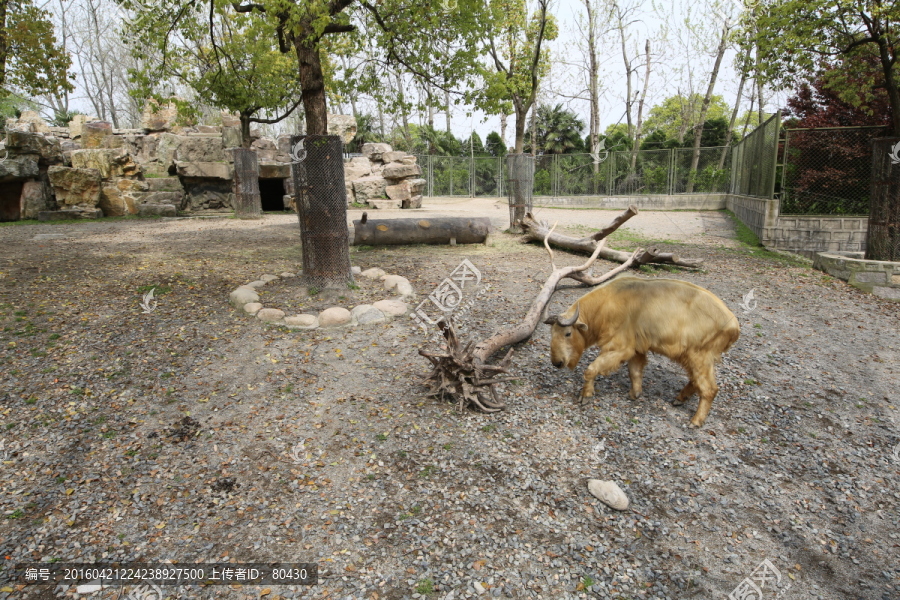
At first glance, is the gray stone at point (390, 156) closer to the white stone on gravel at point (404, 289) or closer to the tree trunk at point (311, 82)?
the tree trunk at point (311, 82)

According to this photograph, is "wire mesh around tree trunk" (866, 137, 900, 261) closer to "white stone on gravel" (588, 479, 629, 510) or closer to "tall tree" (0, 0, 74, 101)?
"white stone on gravel" (588, 479, 629, 510)

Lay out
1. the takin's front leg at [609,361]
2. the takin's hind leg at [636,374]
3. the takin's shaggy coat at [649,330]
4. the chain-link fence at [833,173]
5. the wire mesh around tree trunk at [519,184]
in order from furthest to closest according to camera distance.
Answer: the wire mesh around tree trunk at [519,184] → the chain-link fence at [833,173] → the takin's hind leg at [636,374] → the takin's front leg at [609,361] → the takin's shaggy coat at [649,330]

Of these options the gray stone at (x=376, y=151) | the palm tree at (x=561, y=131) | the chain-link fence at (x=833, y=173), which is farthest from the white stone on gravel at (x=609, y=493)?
the palm tree at (x=561, y=131)

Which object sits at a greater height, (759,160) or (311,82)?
(311,82)

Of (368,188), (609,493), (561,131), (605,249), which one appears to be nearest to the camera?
(609,493)

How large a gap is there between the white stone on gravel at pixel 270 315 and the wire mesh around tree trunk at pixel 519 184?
723 centimetres

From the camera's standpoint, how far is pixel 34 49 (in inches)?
399

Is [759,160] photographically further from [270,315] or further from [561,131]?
[561,131]

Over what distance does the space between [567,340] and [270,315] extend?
134 inches

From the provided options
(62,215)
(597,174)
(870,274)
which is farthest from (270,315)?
(597,174)

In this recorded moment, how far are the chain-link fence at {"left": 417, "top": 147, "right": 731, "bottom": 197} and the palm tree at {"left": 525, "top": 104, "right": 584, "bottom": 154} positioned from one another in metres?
5.17

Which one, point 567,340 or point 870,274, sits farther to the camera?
point 870,274

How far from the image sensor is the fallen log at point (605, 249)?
7.95 metres

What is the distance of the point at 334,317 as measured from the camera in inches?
244
